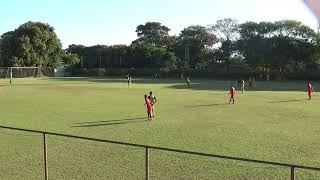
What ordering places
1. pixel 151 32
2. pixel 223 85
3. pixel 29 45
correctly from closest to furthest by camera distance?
pixel 223 85
pixel 29 45
pixel 151 32

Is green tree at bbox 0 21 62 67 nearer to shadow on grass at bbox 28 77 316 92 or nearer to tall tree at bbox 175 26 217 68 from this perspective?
shadow on grass at bbox 28 77 316 92

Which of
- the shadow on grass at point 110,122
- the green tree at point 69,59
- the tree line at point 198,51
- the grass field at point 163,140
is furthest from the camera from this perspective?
the green tree at point 69,59

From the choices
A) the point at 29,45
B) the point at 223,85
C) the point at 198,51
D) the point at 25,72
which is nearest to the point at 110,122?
the point at 223,85

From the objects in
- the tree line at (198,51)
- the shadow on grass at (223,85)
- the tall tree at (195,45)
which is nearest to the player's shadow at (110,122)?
the shadow on grass at (223,85)

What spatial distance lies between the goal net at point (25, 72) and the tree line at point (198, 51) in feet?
5.28

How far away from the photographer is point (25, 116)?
2756cm

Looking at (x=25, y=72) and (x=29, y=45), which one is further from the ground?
(x=29, y=45)

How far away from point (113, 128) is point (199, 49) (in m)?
93.5

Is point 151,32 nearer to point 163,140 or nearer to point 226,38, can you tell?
point 226,38

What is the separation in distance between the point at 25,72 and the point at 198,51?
1592 inches

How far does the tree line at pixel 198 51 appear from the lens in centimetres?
8938

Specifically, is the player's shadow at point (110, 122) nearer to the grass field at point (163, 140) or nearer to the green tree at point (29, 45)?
the grass field at point (163, 140)

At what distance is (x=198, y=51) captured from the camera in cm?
11488

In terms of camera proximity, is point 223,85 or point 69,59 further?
point 69,59
